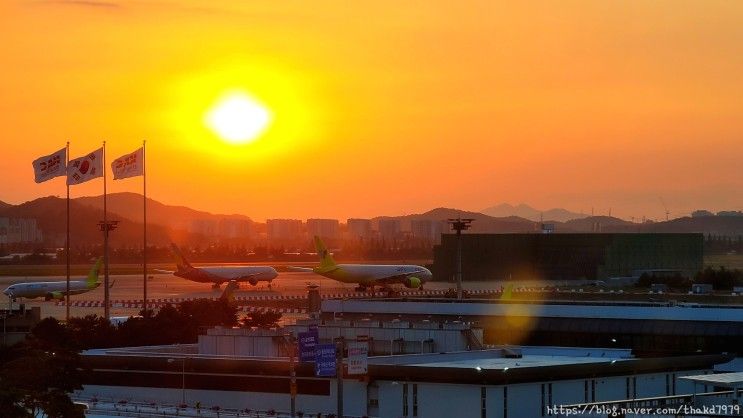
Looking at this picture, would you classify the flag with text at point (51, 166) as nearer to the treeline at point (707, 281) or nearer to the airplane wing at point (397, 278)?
the treeline at point (707, 281)

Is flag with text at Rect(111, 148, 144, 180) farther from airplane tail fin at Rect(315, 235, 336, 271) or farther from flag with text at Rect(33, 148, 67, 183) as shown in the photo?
airplane tail fin at Rect(315, 235, 336, 271)

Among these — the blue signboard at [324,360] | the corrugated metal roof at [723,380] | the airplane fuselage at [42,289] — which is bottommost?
the airplane fuselage at [42,289]

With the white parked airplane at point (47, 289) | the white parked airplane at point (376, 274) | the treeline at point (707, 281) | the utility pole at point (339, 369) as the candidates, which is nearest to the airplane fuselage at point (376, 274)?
the white parked airplane at point (376, 274)

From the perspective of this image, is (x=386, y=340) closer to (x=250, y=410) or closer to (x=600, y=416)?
(x=250, y=410)

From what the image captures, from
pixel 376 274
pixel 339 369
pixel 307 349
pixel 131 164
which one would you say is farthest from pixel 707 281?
pixel 339 369

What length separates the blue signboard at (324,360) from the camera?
1903 inches

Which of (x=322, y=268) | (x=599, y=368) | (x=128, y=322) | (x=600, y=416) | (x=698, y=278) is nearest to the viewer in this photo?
(x=600, y=416)

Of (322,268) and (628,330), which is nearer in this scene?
(628,330)

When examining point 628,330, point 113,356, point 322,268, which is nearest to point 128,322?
point 113,356

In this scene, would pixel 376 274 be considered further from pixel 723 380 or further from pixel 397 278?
pixel 723 380

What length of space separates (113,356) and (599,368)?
68.2 ft

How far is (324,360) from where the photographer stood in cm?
4856

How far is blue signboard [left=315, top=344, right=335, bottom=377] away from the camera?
159ft

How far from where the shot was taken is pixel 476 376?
173 feet
